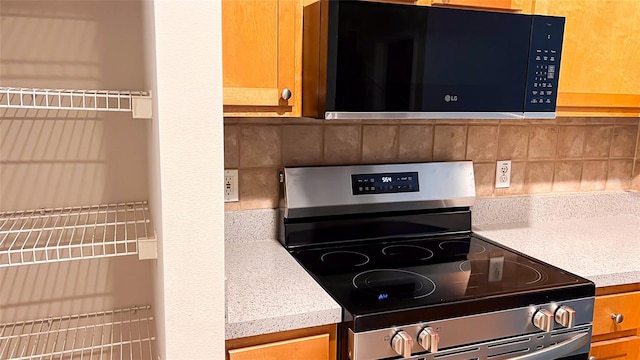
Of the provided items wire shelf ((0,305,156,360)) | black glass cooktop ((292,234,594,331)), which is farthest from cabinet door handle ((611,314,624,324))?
wire shelf ((0,305,156,360))

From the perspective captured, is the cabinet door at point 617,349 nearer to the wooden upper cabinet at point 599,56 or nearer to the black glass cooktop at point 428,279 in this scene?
the black glass cooktop at point 428,279

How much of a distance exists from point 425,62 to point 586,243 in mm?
934

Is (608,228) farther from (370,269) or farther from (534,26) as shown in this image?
(370,269)

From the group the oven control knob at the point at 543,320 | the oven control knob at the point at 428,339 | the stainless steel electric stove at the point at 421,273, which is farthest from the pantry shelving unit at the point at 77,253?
the oven control knob at the point at 543,320

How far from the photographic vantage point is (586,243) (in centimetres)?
179

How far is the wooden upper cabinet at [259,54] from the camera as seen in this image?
51.7 inches

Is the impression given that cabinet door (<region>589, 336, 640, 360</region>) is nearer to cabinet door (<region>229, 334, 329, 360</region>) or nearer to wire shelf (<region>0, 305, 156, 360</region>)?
cabinet door (<region>229, 334, 329, 360</region>)

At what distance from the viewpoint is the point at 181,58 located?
0.93 meters

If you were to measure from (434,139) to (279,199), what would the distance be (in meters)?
0.62

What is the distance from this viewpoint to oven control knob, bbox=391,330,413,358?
3.87 feet

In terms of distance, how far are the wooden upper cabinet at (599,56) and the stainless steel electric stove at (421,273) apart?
1.49 ft

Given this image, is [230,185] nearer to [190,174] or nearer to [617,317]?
[190,174]

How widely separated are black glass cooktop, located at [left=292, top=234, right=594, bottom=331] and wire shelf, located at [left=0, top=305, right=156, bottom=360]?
0.51 metres

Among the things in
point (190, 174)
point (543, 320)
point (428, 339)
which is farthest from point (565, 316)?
point (190, 174)
